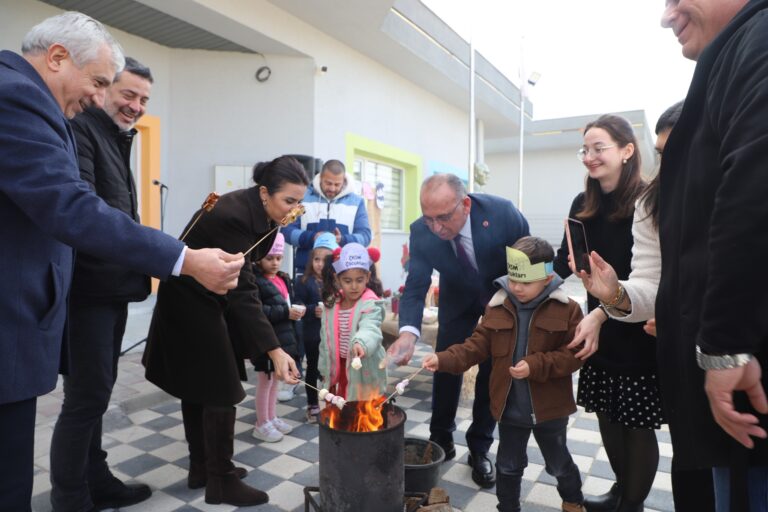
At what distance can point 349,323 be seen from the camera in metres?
3.74

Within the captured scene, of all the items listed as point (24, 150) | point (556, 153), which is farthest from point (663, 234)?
point (556, 153)

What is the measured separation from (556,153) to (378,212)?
53.2 feet

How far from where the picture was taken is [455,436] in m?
4.01

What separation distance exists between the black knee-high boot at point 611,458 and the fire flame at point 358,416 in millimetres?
1207

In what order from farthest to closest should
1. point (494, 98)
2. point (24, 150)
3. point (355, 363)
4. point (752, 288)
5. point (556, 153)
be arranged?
point (556, 153)
point (494, 98)
point (355, 363)
point (24, 150)
point (752, 288)

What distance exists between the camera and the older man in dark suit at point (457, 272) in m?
3.10

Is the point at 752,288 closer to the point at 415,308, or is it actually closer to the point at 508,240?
the point at 508,240

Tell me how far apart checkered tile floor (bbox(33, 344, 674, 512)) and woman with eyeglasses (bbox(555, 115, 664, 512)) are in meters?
0.50

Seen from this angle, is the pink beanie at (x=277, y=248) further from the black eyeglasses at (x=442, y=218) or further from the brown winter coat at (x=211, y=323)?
the black eyeglasses at (x=442, y=218)

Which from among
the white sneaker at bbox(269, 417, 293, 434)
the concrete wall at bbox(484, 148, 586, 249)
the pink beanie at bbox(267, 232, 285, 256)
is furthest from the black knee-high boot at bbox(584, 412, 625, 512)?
the concrete wall at bbox(484, 148, 586, 249)

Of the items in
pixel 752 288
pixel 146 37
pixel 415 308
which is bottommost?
pixel 415 308

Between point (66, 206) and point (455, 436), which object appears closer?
point (66, 206)

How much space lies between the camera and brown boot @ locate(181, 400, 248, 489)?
10.1 feet

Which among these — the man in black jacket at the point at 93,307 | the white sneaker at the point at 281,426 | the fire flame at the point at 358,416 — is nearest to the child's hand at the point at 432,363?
the fire flame at the point at 358,416
